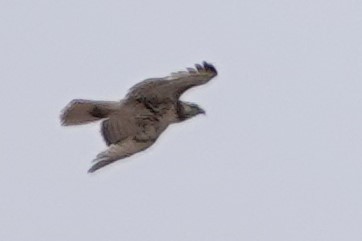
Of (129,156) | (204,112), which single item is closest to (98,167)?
(129,156)

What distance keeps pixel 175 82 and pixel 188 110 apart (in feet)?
3.72

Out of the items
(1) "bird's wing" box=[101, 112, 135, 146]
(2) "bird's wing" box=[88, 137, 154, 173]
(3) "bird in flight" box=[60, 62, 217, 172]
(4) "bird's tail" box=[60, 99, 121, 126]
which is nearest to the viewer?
(2) "bird's wing" box=[88, 137, 154, 173]

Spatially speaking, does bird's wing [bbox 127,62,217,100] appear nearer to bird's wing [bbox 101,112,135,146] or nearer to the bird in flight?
the bird in flight

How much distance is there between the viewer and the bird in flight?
27.0 meters

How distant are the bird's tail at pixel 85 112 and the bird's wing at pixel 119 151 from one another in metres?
0.39

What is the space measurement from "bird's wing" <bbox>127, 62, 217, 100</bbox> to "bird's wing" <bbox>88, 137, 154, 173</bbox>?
0.44m

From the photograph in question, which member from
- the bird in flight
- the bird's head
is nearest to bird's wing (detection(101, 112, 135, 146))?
the bird in flight

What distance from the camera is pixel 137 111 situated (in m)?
27.2

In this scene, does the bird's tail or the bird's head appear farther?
the bird's head

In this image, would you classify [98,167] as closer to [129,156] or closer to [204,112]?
[129,156]

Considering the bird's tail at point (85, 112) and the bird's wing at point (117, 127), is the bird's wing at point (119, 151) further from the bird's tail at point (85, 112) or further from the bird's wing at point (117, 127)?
the bird's tail at point (85, 112)

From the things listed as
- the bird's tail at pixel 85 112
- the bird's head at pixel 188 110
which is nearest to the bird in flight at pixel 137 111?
the bird's tail at pixel 85 112

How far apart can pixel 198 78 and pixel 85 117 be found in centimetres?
121

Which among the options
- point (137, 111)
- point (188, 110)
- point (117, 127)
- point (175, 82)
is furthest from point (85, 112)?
point (188, 110)
